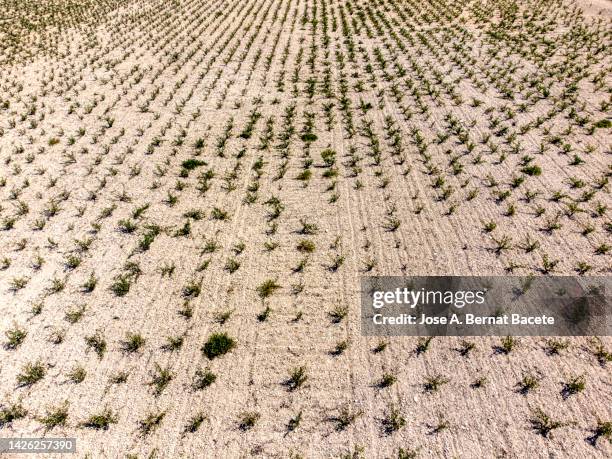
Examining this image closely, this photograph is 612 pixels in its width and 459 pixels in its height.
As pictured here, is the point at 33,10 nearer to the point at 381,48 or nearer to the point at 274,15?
the point at 274,15

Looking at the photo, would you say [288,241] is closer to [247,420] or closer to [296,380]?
[296,380]

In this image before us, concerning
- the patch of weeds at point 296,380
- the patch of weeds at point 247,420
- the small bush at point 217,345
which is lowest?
the patch of weeds at point 247,420

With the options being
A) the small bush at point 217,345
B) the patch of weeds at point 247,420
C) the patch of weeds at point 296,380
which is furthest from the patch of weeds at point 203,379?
the patch of weeds at point 296,380

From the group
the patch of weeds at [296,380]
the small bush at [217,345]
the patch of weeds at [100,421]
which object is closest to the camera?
the patch of weeds at [100,421]

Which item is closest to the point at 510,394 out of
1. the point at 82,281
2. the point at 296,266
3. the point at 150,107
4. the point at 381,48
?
the point at 296,266

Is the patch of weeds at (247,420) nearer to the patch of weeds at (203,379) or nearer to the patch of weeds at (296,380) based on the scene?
the patch of weeds at (296,380)

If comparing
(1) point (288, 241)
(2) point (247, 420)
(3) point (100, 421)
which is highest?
(1) point (288, 241)

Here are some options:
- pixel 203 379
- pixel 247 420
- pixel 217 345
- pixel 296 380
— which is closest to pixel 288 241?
pixel 217 345

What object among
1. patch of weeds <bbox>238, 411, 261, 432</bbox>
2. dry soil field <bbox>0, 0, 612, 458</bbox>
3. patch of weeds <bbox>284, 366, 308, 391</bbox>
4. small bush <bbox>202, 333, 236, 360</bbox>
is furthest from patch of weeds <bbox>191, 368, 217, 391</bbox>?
patch of weeds <bbox>284, 366, 308, 391</bbox>

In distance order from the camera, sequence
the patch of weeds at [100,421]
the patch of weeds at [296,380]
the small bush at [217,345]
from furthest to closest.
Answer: the small bush at [217,345]
the patch of weeds at [296,380]
the patch of weeds at [100,421]
